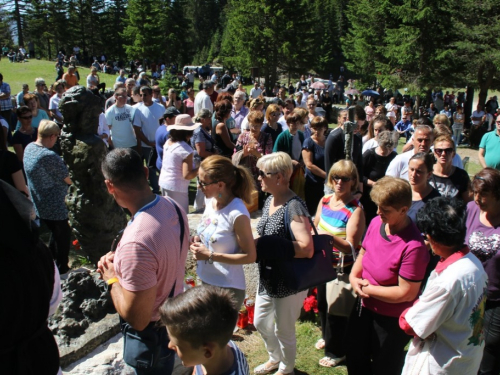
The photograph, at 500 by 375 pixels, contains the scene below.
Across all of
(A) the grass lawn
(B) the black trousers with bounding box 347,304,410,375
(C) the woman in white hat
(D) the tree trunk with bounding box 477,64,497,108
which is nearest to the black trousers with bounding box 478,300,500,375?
(B) the black trousers with bounding box 347,304,410,375

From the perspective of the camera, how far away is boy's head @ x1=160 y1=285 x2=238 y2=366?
5.94 feet

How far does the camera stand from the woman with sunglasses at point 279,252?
312 cm

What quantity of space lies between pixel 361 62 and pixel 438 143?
31.5 m

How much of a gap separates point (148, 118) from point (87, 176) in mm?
3381

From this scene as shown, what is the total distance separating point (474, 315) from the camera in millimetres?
2469

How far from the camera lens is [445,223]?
2521 mm

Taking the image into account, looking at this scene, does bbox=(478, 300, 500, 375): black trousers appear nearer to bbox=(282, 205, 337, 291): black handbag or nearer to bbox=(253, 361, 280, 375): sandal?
bbox=(282, 205, 337, 291): black handbag

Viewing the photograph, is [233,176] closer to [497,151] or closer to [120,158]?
[120,158]

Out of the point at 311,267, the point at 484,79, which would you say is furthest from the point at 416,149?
the point at 484,79

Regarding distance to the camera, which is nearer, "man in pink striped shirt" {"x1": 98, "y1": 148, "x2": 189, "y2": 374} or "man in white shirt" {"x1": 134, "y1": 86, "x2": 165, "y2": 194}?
"man in pink striped shirt" {"x1": 98, "y1": 148, "x2": 189, "y2": 374}

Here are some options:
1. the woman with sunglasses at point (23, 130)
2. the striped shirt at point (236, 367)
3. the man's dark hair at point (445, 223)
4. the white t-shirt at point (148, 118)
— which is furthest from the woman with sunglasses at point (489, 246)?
the woman with sunglasses at point (23, 130)

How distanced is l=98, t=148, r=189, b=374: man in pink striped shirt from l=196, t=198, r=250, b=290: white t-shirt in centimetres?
58

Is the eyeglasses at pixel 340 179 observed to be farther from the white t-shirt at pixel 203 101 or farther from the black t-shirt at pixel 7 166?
the white t-shirt at pixel 203 101

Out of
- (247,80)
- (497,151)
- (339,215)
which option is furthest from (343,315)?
(247,80)
